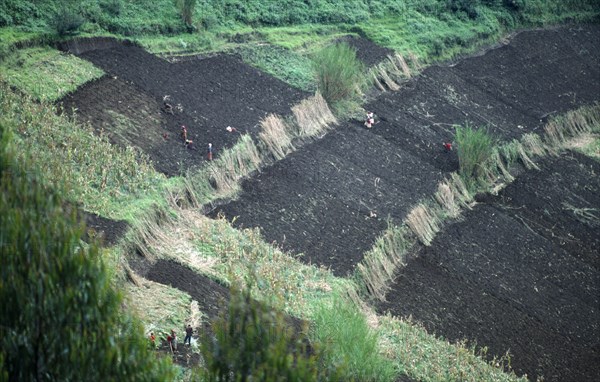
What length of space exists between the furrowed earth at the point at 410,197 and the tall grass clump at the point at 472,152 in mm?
427

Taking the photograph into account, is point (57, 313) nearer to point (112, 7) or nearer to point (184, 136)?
point (184, 136)

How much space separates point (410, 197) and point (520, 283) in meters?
2.97

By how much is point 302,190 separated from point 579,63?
14.3 meters

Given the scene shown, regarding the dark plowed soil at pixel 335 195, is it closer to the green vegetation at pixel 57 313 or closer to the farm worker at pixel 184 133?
the farm worker at pixel 184 133

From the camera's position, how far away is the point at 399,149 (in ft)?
82.2

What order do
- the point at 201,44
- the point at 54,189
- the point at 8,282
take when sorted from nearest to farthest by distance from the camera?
the point at 8,282 → the point at 54,189 → the point at 201,44

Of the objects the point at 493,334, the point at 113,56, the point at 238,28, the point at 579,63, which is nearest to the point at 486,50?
the point at 579,63

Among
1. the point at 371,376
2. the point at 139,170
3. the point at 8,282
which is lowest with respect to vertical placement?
the point at 371,376

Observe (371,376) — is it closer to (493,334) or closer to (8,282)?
(493,334)

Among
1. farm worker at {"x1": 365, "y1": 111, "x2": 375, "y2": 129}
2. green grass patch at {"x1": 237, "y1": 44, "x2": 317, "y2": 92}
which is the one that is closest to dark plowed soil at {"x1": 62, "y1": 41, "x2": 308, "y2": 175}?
green grass patch at {"x1": 237, "y1": 44, "x2": 317, "y2": 92}

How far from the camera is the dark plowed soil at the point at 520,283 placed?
1941cm

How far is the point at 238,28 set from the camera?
28.5 m

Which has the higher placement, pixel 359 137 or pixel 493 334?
pixel 359 137

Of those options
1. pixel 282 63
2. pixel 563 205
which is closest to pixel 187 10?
pixel 282 63
